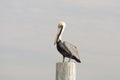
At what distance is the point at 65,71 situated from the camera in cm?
762

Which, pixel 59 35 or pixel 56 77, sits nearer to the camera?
pixel 56 77

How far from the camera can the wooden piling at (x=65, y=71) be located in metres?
7.55

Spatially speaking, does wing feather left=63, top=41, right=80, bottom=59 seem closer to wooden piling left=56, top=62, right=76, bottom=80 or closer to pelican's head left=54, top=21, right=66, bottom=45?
pelican's head left=54, top=21, right=66, bottom=45

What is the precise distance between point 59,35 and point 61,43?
1.19 feet

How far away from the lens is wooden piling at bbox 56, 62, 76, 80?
7.55 metres

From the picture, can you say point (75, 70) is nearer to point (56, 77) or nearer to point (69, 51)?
point (56, 77)

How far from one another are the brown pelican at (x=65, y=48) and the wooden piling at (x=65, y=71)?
7.47 feet

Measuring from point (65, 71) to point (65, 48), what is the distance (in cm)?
290

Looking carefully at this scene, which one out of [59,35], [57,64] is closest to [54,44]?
[59,35]

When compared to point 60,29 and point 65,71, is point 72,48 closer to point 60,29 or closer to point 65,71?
point 60,29

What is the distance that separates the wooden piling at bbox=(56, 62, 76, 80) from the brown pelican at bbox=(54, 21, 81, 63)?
228cm

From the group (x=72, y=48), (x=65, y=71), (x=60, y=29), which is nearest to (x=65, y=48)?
(x=72, y=48)

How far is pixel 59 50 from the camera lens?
1066 cm

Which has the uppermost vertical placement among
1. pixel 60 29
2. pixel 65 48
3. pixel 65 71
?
pixel 60 29
